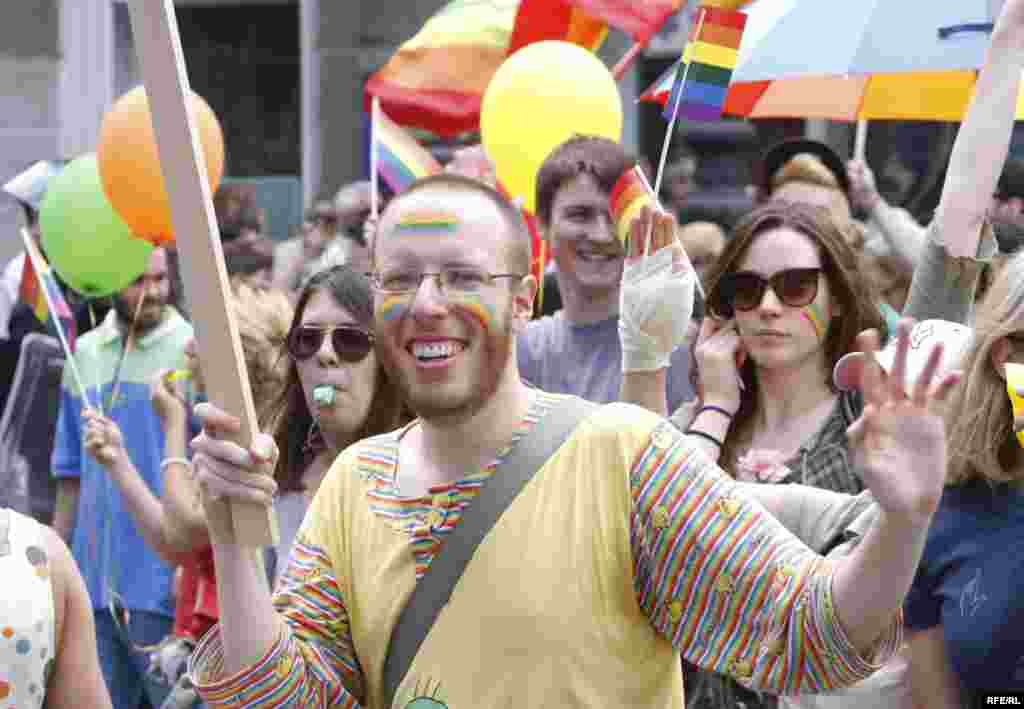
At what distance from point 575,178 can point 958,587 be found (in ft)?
6.75

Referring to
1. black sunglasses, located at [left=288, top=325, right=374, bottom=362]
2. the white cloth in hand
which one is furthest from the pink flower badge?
black sunglasses, located at [left=288, top=325, right=374, bottom=362]

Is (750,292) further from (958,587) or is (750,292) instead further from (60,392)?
(60,392)

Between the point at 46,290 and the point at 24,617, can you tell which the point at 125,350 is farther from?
the point at 24,617

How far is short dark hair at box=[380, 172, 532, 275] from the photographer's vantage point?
115 inches

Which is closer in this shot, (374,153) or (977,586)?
(977,586)

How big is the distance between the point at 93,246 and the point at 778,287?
3.35 metres

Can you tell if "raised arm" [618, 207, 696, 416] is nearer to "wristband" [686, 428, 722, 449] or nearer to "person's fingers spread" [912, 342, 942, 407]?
"wristband" [686, 428, 722, 449]

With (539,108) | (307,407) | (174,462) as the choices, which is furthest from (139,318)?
(307,407)

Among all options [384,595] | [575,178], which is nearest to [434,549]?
[384,595]

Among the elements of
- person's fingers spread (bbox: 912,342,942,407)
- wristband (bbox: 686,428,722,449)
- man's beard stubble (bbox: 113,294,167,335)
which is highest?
person's fingers spread (bbox: 912,342,942,407)

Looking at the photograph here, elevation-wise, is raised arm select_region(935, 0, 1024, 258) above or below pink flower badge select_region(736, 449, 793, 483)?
above

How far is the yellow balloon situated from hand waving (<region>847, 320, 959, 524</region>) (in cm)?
367

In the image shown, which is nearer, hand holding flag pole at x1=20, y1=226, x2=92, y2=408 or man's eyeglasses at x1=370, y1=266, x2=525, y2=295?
man's eyeglasses at x1=370, y1=266, x2=525, y2=295

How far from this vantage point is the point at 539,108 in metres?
5.91
